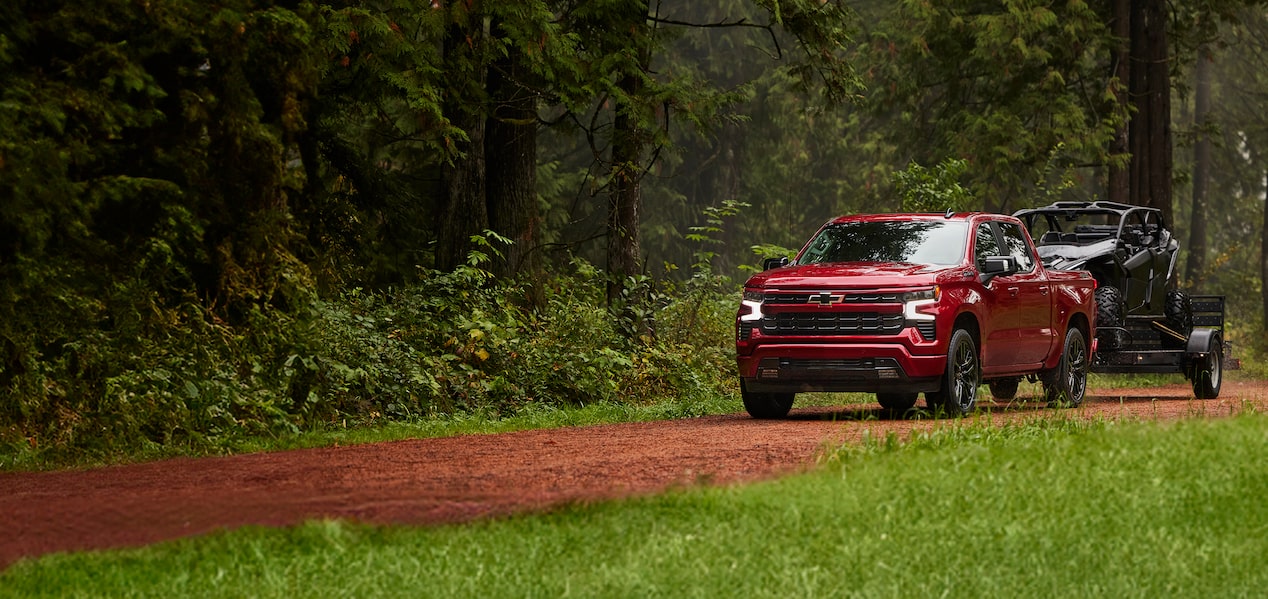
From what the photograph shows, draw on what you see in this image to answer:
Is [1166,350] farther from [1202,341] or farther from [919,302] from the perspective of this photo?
[919,302]

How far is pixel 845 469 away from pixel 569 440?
12.7 feet

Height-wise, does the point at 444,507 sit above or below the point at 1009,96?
below

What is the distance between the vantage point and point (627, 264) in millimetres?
21156

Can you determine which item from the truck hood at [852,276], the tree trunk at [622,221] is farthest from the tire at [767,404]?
the tree trunk at [622,221]

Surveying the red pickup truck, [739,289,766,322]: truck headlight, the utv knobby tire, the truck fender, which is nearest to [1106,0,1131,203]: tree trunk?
the utv knobby tire

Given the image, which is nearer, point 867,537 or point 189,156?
point 867,537

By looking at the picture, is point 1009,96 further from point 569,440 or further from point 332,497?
point 332,497

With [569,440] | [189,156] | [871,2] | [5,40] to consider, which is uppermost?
[871,2]

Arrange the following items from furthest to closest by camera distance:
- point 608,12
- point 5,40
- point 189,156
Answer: point 608,12
point 189,156
point 5,40

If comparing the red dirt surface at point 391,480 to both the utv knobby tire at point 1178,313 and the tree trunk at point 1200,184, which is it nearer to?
the utv knobby tire at point 1178,313

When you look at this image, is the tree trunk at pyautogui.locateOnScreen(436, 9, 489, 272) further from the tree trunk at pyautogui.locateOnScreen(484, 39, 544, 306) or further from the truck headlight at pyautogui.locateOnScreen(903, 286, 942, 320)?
the truck headlight at pyautogui.locateOnScreen(903, 286, 942, 320)

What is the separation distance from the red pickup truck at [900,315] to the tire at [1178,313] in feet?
15.8

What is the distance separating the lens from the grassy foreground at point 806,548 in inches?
272

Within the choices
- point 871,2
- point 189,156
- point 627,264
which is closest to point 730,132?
point 871,2
